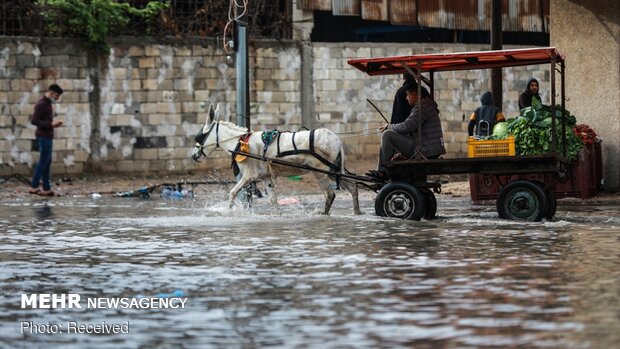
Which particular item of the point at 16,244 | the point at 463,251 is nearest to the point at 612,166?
the point at 463,251

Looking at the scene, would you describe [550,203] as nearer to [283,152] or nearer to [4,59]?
[283,152]

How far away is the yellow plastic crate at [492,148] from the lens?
16734 millimetres

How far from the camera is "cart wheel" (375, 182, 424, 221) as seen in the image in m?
17.0

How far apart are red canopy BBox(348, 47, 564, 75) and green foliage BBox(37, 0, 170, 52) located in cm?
1032

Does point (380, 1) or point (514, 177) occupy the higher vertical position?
point (380, 1)

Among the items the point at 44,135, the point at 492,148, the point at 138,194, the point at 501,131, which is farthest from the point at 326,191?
the point at 44,135

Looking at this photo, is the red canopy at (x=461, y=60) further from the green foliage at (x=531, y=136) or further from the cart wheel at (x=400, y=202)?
the cart wheel at (x=400, y=202)

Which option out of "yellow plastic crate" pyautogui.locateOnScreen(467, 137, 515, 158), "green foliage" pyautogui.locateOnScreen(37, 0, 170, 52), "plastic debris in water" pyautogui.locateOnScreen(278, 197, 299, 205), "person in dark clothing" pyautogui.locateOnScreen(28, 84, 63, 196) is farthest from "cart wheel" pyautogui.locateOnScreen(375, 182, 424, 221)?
"green foliage" pyautogui.locateOnScreen(37, 0, 170, 52)

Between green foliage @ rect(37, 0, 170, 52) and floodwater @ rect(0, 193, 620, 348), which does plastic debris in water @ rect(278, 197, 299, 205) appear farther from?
green foliage @ rect(37, 0, 170, 52)

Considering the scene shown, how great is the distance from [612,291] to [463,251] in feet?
10.6

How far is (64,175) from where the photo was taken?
27234 mm

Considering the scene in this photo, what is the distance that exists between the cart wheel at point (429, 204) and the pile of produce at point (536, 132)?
1.18 m

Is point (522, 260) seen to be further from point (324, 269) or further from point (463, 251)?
point (324, 269)

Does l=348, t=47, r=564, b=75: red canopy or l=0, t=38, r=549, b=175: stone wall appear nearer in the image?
l=348, t=47, r=564, b=75: red canopy
